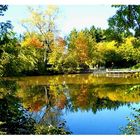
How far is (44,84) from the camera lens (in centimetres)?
1047

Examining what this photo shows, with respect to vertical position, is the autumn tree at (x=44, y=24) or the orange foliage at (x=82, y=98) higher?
the autumn tree at (x=44, y=24)

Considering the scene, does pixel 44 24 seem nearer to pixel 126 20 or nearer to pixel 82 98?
pixel 82 98

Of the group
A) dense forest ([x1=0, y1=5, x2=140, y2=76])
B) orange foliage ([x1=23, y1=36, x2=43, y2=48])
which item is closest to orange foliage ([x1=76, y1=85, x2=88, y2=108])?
dense forest ([x1=0, y1=5, x2=140, y2=76])

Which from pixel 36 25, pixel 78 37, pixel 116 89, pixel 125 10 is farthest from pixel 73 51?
pixel 125 10

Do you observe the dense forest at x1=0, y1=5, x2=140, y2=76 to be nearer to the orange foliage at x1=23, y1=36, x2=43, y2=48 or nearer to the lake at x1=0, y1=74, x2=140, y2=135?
the orange foliage at x1=23, y1=36, x2=43, y2=48

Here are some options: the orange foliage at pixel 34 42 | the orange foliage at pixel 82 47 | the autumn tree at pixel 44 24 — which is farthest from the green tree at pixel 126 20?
the autumn tree at pixel 44 24

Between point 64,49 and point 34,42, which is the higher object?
point 34,42

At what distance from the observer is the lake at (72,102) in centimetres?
477

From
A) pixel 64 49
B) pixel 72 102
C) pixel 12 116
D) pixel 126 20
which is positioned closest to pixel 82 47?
pixel 64 49

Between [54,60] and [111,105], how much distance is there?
149 centimetres

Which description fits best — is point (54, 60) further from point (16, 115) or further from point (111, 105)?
point (16, 115)

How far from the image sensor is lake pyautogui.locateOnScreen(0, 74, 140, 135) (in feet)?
15.6

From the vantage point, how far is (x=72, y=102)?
8.66 metres

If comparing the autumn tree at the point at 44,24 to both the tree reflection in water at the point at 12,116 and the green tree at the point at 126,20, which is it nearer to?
the green tree at the point at 126,20
